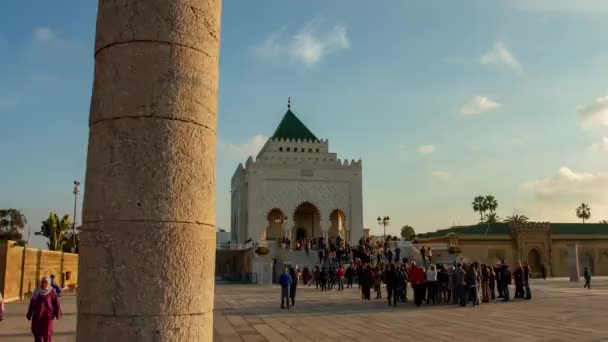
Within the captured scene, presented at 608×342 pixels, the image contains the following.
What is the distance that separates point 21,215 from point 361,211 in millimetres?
31912

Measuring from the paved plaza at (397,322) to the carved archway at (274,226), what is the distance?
2594 centimetres

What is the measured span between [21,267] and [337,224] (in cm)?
2804

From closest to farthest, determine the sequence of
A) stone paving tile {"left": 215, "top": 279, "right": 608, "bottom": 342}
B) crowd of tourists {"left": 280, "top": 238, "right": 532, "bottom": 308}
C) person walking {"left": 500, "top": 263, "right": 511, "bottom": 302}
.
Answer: stone paving tile {"left": 215, "top": 279, "right": 608, "bottom": 342}
crowd of tourists {"left": 280, "top": 238, "right": 532, "bottom": 308}
person walking {"left": 500, "top": 263, "right": 511, "bottom": 302}

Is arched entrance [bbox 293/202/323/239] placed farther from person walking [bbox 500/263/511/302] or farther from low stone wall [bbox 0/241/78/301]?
person walking [bbox 500/263/511/302]

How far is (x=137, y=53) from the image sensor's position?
3553 mm

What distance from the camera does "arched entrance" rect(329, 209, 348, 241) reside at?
43219 mm

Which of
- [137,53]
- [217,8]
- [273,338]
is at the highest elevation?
[217,8]

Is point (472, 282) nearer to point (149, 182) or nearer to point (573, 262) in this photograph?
point (149, 182)

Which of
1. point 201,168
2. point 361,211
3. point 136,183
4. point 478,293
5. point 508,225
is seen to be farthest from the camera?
point 508,225

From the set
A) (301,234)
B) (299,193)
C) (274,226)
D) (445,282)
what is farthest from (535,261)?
(445,282)

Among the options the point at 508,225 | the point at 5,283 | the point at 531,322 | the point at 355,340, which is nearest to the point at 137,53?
the point at 355,340

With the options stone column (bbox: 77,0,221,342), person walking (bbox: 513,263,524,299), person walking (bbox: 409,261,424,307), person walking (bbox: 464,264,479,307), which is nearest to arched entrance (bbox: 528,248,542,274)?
person walking (bbox: 513,263,524,299)

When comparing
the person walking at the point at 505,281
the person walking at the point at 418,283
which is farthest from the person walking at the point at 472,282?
the person walking at the point at 505,281

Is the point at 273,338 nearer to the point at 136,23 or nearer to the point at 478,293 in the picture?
the point at 136,23
